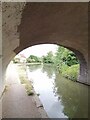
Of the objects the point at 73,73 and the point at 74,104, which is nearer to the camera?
the point at 74,104

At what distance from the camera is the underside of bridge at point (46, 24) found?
17.6 ft

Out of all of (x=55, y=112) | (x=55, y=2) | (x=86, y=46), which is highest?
(x=55, y=2)

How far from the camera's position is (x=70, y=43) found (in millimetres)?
13352

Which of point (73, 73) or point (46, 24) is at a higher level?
point (46, 24)

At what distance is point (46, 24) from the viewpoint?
374 inches

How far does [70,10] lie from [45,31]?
84.4 inches

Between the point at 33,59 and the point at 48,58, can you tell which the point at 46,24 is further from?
the point at 33,59

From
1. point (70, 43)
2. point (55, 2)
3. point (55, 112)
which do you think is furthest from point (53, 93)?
point (55, 2)

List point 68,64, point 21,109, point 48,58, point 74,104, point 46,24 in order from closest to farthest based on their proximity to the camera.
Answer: point 21,109
point 74,104
point 46,24
point 68,64
point 48,58

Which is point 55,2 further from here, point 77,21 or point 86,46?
point 86,46

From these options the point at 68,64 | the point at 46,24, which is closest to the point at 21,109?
the point at 46,24

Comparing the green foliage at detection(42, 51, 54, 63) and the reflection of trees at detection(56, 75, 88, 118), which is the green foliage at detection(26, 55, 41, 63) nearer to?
the green foliage at detection(42, 51, 54, 63)

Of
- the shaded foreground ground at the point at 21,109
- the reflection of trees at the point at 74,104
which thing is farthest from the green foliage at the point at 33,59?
the shaded foreground ground at the point at 21,109

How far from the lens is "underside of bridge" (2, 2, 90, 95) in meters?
5.37
